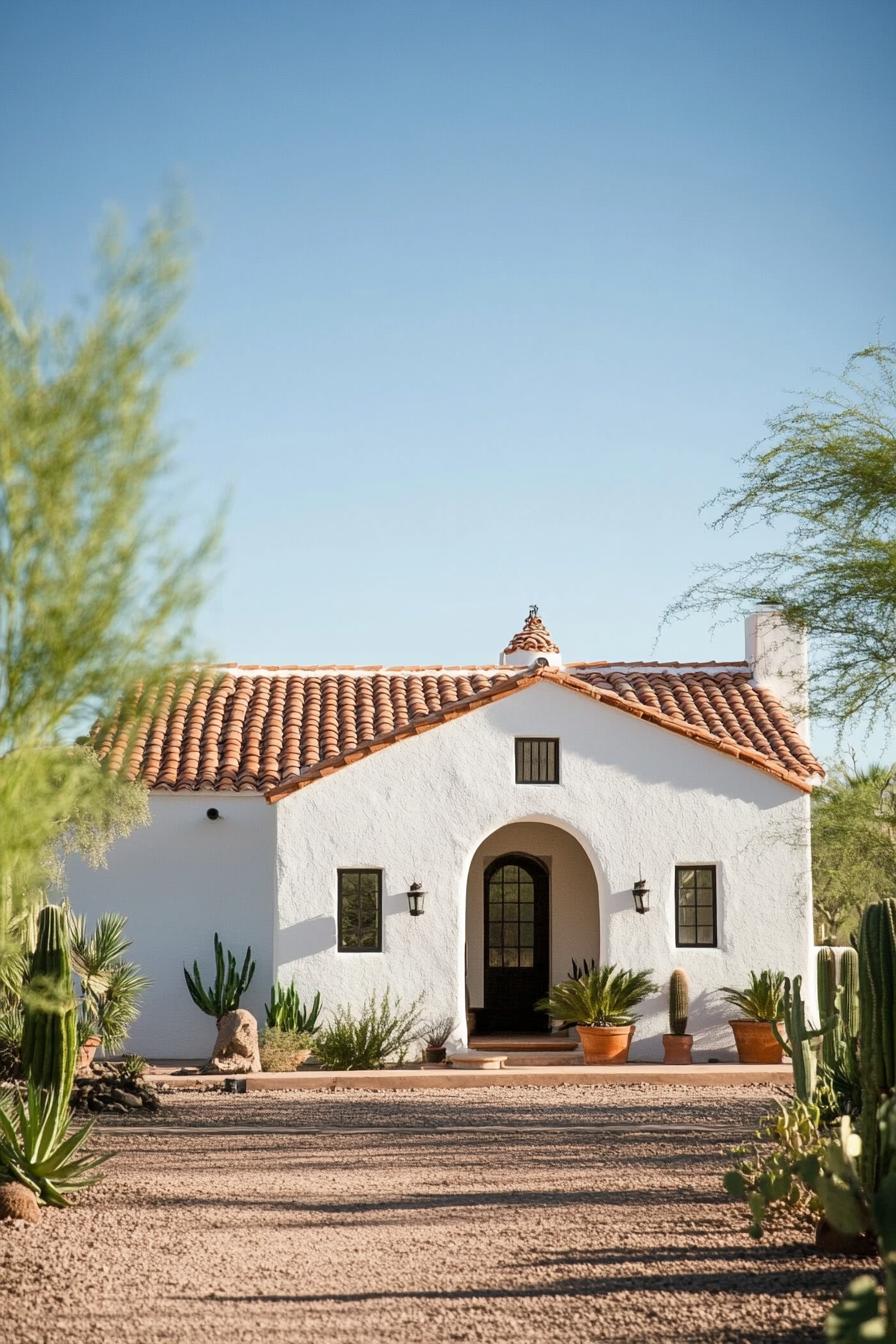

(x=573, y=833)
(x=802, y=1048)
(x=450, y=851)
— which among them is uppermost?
(x=573, y=833)

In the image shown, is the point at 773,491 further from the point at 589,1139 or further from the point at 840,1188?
the point at 840,1188

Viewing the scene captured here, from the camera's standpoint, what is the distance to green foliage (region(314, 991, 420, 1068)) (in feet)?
60.3

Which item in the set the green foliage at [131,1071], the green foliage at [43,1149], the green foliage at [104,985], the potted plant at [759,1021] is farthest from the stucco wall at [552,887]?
the green foliage at [43,1149]

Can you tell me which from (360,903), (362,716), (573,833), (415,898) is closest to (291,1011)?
(360,903)

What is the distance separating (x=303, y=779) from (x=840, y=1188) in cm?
1233

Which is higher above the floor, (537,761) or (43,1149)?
(537,761)

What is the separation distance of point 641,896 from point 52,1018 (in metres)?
10.4

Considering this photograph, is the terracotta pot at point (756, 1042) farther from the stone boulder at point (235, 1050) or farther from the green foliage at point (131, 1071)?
the green foliage at point (131, 1071)

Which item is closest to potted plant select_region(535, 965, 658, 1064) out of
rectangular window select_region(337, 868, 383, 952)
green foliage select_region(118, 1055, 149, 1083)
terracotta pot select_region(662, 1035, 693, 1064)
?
terracotta pot select_region(662, 1035, 693, 1064)

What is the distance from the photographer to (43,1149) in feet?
33.1

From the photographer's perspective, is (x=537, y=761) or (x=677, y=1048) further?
(x=537, y=761)

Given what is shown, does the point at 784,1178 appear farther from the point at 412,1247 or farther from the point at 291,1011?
the point at 291,1011

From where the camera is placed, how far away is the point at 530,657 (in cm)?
2570

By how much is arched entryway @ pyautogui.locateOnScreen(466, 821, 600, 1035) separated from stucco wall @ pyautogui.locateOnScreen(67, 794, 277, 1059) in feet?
11.5
